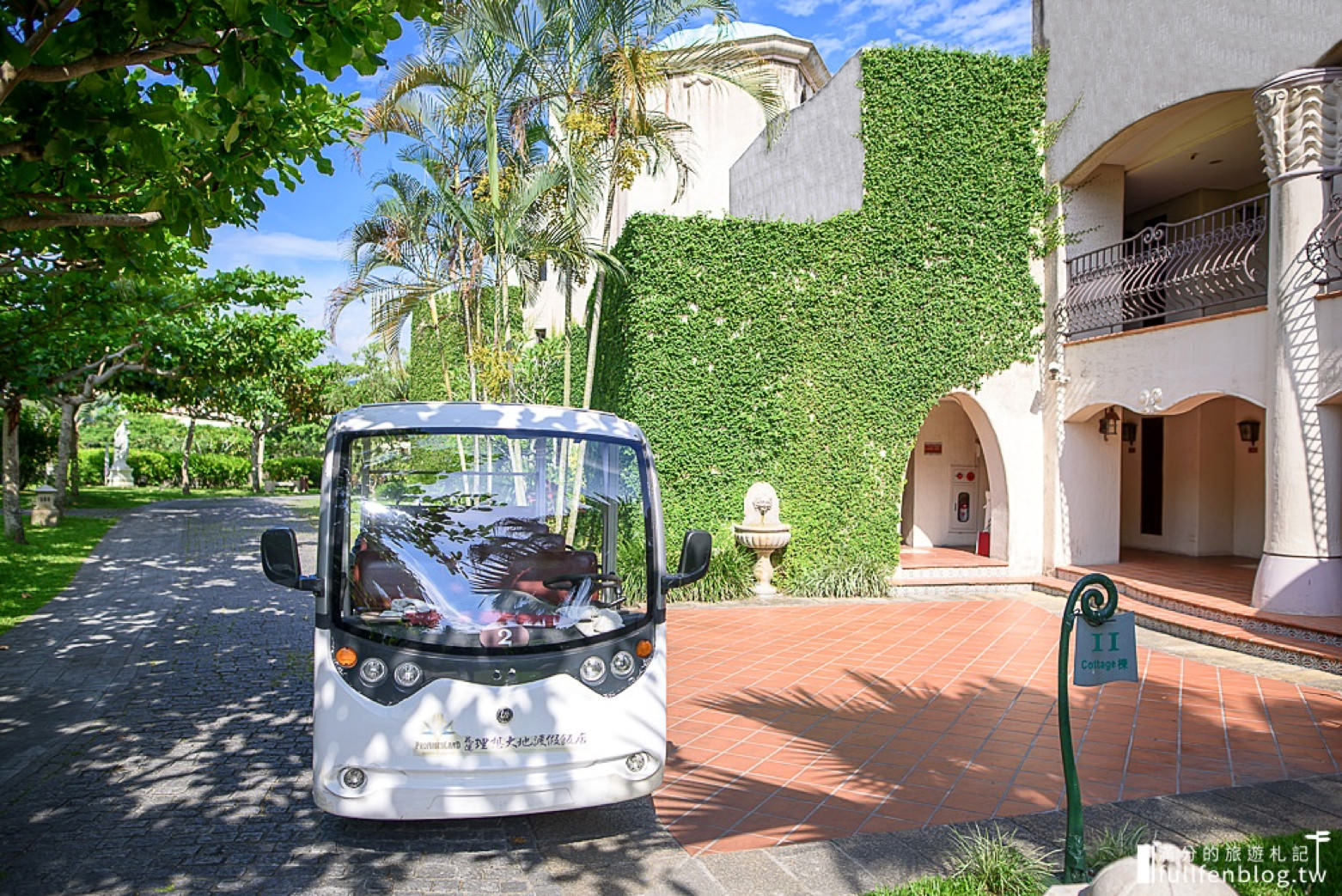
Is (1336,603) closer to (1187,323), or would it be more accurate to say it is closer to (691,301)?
(1187,323)

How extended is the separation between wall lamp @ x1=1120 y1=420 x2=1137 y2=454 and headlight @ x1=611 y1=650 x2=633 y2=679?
46.5 feet

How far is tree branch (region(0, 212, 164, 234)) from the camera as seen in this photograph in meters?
4.93

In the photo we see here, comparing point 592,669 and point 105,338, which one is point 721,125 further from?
point 592,669

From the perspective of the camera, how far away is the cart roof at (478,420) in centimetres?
466

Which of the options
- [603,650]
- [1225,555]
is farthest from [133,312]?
[1225,555]

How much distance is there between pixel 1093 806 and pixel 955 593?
808 cm

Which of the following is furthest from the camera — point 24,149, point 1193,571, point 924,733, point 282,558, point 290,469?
point 290,469

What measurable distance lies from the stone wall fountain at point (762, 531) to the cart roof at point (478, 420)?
24.0 feet

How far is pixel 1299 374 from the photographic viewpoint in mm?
9352

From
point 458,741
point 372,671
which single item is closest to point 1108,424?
point 458,741

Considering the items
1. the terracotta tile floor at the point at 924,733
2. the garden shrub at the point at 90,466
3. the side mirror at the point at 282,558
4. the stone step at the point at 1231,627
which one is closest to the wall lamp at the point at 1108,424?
the stone step at the point at 1231,627

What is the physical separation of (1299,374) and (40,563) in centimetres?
1751

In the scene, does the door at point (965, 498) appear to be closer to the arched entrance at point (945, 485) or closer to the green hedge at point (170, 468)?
the arched entrance at point (945, 485)

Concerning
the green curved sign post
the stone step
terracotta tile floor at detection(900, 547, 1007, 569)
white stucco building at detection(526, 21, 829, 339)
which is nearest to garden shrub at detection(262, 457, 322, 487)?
white stucco building at detection(526, 21, 829, 339)
